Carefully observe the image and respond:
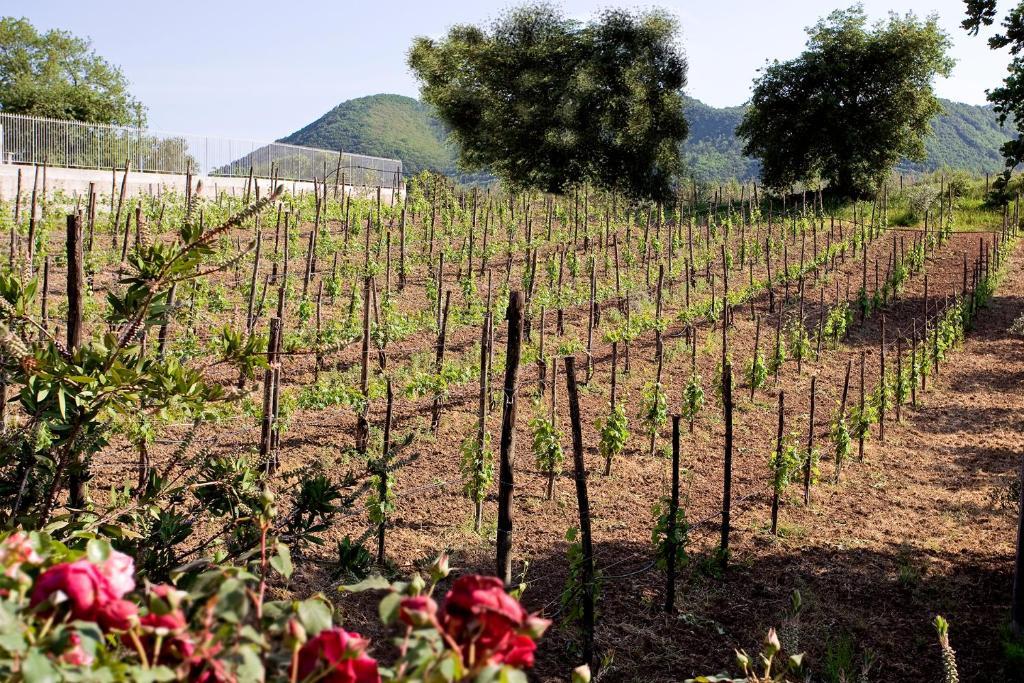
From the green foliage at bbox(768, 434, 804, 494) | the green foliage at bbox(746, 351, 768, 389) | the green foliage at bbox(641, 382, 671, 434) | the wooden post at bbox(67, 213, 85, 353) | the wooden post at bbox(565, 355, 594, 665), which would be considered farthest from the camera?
the green foliage at bbox(746, 351, 768, 389)

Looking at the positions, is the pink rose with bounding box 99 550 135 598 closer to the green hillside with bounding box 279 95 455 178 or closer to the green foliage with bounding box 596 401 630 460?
the green foliage with bounding box 596 401 630 460

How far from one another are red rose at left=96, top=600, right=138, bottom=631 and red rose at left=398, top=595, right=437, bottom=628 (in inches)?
11.4

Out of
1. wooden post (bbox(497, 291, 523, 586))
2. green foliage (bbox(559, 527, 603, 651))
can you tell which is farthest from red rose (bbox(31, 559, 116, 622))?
green foliage (bbox(559, 527, 603, 651))

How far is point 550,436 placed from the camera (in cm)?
759

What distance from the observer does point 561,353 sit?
12289mm

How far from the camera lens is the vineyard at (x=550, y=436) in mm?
2654

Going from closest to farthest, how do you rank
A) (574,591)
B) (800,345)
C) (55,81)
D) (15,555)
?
(15,555)
(574,591)
(800,345)
(55,81)

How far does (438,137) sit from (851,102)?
81.1m

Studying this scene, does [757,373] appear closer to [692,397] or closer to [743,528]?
[692,397]

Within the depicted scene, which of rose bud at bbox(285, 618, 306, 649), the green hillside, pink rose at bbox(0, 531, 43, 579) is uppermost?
the green hillside

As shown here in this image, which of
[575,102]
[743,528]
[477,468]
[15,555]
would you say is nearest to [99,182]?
[575,102]

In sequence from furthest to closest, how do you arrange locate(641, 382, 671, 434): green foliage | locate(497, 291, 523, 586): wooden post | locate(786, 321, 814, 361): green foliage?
locate(786, 321, 814, 361): green foliage < locate(641, 382, 671, 434): green foliage < locate(497, 291, 523, 586): wooden post

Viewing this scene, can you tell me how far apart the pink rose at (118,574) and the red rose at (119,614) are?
0.02 meters

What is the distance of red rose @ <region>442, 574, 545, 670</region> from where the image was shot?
1015mm
